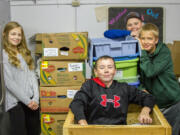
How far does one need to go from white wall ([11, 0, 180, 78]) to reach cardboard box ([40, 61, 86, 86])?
42.7 inches

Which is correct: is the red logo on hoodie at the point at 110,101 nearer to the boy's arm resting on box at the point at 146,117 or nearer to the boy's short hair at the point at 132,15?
the boy's arm resting on box at the point at 146,117

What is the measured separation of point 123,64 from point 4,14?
1.98 metres

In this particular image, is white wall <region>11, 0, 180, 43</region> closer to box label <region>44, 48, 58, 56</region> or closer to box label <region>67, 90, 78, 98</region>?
box label <region>44, 48, 58, 56</region>

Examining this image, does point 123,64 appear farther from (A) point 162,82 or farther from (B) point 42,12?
(B) point 42,12

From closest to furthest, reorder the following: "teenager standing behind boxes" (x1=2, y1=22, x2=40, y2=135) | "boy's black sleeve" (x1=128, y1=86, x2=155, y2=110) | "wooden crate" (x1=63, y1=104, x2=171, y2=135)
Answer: "wooden crate" (x1=63, y1=104, x2=171, y2=135) < "boy's black sleeve" (x1=128, y1=86, x2=155, y2=110) < "teenager standing behind boxes" (x1=2, y1=22, x2=40, y2=135)

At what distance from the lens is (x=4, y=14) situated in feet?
8.66

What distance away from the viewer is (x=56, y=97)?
6.50 ft

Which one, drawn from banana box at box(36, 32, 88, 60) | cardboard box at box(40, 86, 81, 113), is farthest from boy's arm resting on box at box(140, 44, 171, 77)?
cardboard box at box(40, 86, 81, 113)

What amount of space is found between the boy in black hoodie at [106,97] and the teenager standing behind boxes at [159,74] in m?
0.23

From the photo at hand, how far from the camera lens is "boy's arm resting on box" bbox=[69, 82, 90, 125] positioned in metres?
1.19

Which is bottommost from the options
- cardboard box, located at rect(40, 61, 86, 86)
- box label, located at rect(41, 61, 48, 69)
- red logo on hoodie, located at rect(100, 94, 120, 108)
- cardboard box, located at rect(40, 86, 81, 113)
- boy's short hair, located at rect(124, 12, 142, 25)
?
cardboard box, located at rect(40, 86, 81, 113)

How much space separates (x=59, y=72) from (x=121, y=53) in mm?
710

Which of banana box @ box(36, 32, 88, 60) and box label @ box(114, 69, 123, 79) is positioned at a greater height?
banana box @ box(36, 32, 88, 60)

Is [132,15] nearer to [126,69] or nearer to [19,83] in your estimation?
[126,69]
